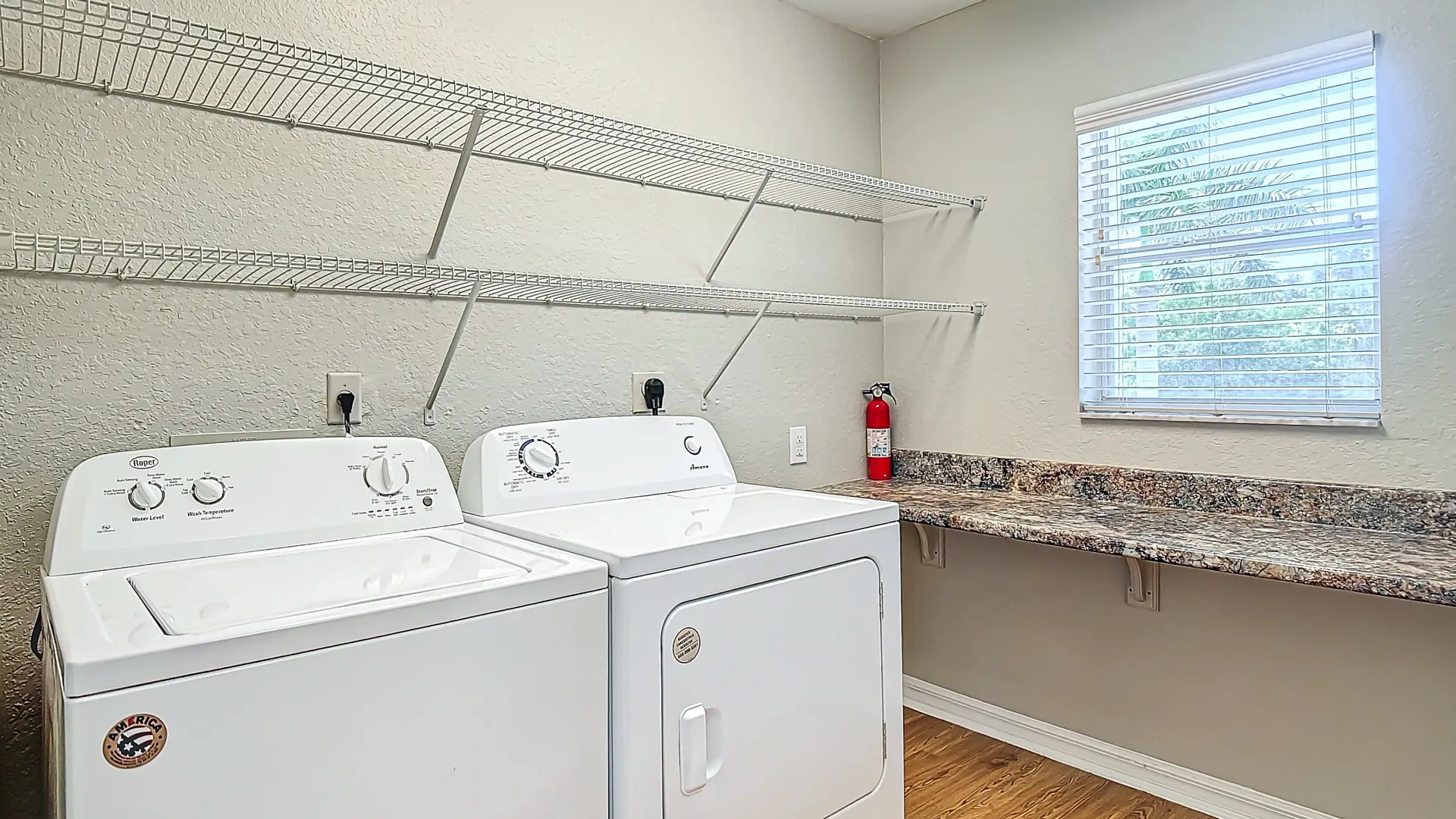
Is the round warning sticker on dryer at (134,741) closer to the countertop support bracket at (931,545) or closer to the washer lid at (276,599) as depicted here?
the washer lid at (276,599)

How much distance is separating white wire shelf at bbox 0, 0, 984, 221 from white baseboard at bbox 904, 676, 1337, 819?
159 centimetres

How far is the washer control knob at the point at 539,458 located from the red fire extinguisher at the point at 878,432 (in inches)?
49.9

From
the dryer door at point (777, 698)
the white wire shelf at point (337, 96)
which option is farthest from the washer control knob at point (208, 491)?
the dryer door at point (777, 698)

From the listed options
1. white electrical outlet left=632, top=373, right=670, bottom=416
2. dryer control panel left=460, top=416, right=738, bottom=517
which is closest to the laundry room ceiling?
white electrical outlet left=632, top=373, right=670, bottom=416

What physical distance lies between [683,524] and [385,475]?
565 mm

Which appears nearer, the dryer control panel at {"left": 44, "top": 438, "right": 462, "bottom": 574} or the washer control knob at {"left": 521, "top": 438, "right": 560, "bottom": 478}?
the dryer control panel at {"left": 44, "top": 438, "right": 462, "bottom": 574}

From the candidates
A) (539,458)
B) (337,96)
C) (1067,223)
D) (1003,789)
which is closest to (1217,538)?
(1003,789)

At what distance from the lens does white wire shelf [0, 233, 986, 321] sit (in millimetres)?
1377

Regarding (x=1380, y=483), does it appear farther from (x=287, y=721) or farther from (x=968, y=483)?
(x=287, y=721)

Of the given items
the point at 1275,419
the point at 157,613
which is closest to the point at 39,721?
the point at 157,613

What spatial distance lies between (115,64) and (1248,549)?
231 centimetres

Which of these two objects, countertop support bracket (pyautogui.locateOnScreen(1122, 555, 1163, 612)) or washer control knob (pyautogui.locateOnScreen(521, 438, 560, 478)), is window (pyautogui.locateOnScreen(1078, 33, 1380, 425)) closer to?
countertop support bracket (pyautogui.locateOnScreen(1122, 555, 1163, 612))

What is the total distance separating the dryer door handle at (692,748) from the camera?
138 cm

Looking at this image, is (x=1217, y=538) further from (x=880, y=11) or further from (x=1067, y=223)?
(x=880, y=11)
